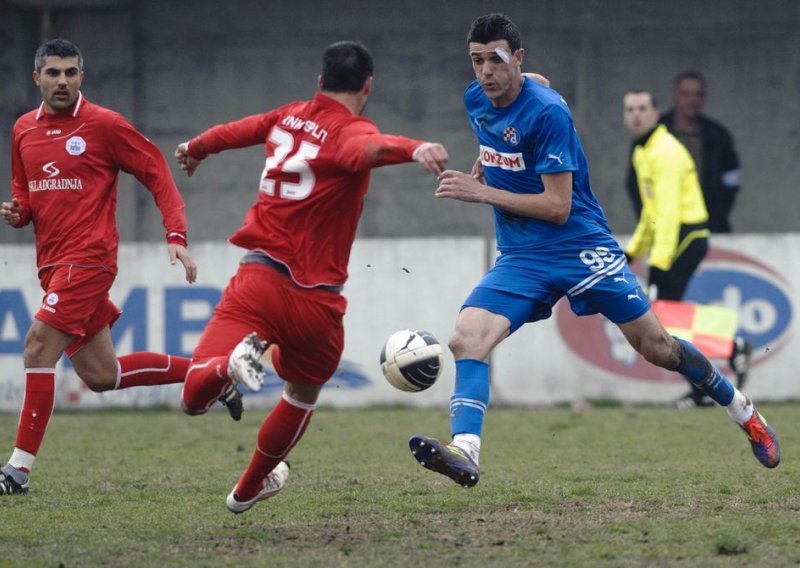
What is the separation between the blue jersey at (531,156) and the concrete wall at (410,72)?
404 inches

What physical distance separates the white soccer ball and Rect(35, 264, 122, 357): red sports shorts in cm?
204

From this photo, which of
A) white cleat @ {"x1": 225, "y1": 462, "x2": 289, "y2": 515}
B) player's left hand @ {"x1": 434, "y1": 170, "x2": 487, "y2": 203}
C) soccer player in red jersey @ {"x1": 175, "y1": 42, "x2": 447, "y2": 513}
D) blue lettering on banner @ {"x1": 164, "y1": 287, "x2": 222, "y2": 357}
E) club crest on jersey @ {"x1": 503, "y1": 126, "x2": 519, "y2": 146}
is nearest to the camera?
soccer player in red jersey @ {"x1": 175, "y1": 42, "x2": 447, "y2": 513}

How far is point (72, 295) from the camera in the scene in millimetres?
7930

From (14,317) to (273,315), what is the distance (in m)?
7.39

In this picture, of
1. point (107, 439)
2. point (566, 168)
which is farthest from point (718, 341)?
point (566, 168)

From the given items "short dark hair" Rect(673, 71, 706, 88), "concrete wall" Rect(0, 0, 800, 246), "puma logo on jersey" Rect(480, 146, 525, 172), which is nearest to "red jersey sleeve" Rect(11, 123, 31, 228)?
"puma logo on jersey" Rect(480, 146, 525, 172)

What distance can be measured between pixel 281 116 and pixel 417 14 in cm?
1189

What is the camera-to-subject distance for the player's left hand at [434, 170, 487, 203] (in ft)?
21.0

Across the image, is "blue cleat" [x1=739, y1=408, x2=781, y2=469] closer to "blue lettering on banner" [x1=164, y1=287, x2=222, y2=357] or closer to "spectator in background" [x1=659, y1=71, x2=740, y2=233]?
"blue lettering on banner" [x1=164, y1=287, x2=222, y2=357]

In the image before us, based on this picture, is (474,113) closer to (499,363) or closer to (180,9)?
(499,363)

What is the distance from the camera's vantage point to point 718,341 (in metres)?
12.5

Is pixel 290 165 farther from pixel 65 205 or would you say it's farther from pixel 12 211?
pixel 12 211

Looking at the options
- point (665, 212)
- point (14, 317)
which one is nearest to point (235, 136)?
point (665, 212)

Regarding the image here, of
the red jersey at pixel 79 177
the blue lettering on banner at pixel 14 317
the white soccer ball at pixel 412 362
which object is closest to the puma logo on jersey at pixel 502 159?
the white soccer ball at pixel 412 362
